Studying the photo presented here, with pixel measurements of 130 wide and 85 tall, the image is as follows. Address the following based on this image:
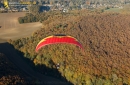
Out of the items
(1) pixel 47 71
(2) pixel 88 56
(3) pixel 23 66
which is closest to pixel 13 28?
(3) pixel 23 66

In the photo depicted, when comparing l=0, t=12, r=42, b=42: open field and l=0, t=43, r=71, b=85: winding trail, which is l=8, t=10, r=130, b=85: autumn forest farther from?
l=0, t=12, r=42, b=42: open field

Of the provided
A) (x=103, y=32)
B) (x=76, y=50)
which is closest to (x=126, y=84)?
(x=76, y=50)

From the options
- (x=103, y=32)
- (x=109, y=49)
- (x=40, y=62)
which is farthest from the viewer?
(x=103, y=32)

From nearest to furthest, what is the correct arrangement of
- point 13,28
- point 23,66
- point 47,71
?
point 47,71 < point 23,66 < point 13,28

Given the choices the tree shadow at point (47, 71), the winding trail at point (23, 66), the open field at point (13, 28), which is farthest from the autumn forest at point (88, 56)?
the open field at point (13, 28)

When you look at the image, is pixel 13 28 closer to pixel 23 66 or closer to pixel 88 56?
pixel 23 66

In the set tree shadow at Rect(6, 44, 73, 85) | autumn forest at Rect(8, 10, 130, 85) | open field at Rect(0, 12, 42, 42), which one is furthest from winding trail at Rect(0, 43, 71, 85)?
open field at Rect(0, 12, 42, 42)

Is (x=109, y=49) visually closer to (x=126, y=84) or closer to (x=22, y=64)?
(x=126, y=84)
